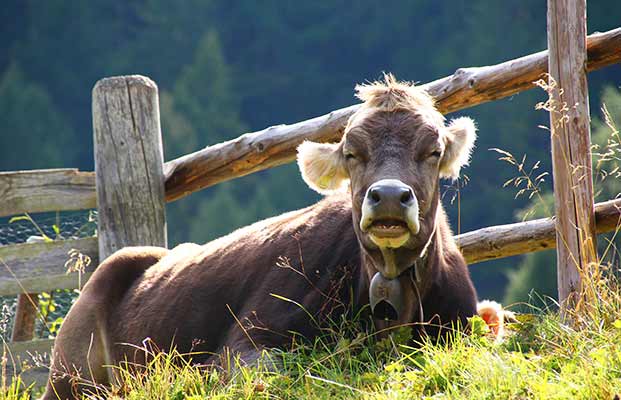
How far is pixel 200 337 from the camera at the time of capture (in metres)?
6.14

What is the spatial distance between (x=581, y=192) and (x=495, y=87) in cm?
108

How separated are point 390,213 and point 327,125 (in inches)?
82.4

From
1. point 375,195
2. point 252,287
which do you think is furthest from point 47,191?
point 375,195

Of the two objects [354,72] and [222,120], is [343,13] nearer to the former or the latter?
[354,72]

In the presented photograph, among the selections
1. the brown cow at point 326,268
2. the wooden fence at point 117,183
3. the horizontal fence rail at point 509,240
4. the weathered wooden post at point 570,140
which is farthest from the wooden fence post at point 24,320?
the weathered wooden post at point 570,140

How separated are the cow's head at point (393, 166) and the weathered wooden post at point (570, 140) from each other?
488 millimetres

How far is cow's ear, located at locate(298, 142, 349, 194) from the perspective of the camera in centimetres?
572

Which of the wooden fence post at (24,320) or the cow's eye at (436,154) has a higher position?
the cow's eye at (436,154)

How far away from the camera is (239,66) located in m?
79.4

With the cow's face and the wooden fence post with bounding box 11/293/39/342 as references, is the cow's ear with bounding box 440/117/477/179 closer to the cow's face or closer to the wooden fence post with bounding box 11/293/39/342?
the cow's face

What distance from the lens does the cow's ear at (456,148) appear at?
5621mm

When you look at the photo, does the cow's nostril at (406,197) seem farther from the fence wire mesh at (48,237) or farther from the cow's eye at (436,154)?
the fence wire mesh at (48,237)

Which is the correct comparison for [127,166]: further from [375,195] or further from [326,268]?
[375,195]

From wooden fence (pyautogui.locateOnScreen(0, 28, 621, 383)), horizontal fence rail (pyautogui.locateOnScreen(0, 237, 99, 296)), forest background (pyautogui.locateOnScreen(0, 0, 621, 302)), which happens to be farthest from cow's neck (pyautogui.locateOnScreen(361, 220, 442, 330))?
forest background (pyautogui.locateOnScreen(0, 0, 621, 302))
